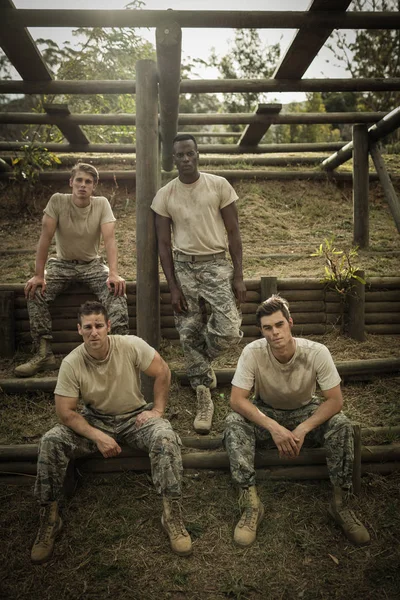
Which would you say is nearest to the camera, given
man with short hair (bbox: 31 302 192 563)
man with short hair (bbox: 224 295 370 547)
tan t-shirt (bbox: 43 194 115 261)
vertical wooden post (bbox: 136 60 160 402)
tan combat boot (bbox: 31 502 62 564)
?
tan combat boot (bbox: 31 502 62 564)

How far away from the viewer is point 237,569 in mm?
2570

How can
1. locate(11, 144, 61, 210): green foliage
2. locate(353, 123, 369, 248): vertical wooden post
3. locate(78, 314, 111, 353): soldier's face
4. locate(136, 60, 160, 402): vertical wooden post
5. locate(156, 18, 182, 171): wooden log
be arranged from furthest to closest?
1. locate(11, 144, 61, 210): green foliage
2. locate(353, 123, 369, 248): vertical wooden post
3. locate(136, 60, 160, 402): vertical wooden post
4. locate(156, 18, 182, 171): wooden log
5. locate(78, 314, 111, 353): soldier's face

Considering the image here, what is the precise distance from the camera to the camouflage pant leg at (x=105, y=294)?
4.18 metres

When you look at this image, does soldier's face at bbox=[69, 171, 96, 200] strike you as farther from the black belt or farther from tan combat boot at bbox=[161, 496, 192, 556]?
tan combat boot at bbox=[161, 496, 192, 556]

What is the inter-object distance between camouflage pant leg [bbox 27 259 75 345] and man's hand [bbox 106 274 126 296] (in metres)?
0.49

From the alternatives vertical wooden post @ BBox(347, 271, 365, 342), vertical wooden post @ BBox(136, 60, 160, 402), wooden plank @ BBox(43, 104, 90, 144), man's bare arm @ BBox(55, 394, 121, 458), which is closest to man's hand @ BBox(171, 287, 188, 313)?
vertical wooden post @ BBox(136, 60, 160, 402)

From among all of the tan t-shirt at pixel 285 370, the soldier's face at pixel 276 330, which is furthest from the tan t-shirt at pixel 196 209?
the tan t-shirt at pixel 285 370

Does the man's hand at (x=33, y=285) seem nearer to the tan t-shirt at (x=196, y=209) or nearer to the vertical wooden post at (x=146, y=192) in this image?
the vertical wooden post at (x=146, y=192)

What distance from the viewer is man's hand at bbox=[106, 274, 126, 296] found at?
4176 mm

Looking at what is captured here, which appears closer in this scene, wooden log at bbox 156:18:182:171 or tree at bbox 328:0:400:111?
wooden log at bbox 156:18:182:171

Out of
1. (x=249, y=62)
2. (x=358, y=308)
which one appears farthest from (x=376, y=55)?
(x=358, y=308)

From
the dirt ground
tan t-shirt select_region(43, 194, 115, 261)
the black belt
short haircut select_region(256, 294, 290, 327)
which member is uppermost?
tan t-shirt select_region(43, 194, 115, 261)

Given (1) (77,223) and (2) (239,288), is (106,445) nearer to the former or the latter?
(2) (239,288)

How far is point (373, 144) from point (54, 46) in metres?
13.5
